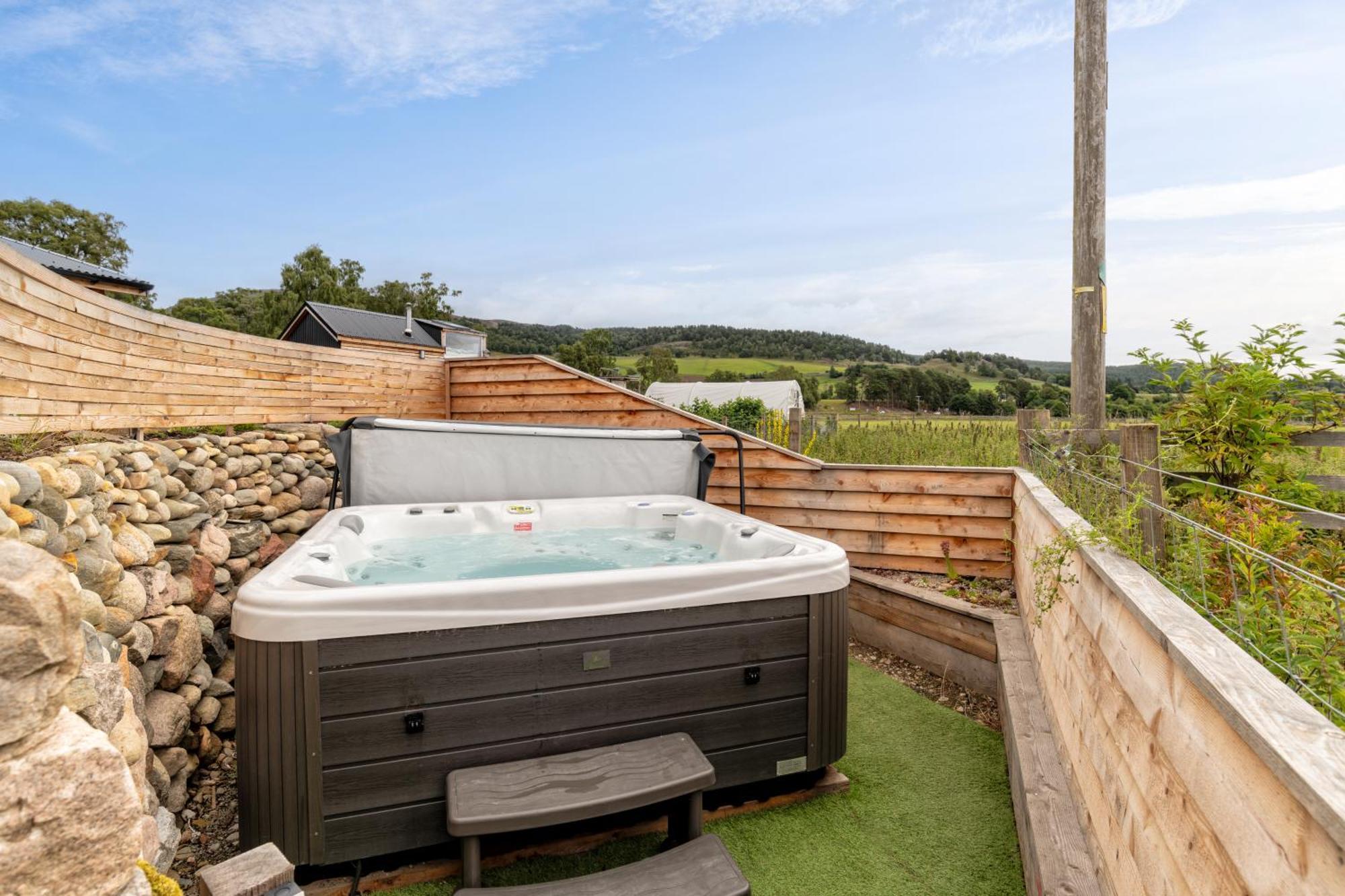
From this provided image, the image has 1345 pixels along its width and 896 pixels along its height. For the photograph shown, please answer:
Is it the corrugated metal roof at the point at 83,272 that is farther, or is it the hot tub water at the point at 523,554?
the corrugated metal roof at the point at 83,272

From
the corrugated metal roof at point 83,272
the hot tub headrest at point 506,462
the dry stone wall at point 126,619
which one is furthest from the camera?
the corrugated metal roof at point 83,272

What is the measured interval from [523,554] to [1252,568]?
2.71 meters

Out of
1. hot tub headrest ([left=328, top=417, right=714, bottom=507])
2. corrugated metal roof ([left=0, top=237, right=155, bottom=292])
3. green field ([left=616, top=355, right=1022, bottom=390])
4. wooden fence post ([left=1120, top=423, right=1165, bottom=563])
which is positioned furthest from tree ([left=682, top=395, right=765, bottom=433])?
green field ([left=616, top=355, right=1022, bottom=390])

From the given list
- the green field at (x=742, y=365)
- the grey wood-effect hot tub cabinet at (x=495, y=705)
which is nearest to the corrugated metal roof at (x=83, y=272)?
the grey wood-effect hot tub cabinet at (x=495, y=705)

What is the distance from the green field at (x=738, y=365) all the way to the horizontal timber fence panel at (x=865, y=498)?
20.1 m

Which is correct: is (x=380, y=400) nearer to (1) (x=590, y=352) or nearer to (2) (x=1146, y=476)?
(2) (x=1146, y=476)

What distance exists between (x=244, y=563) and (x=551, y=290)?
1555cm

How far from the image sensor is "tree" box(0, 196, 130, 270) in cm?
2170

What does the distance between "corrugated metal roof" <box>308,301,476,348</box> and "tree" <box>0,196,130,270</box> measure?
10.8 m

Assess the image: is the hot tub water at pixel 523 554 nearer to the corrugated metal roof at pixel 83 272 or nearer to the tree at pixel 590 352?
the corrugated metal roof at pixel 83 272

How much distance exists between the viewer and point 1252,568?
1133 mm

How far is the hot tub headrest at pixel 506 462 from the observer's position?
11.3 feet

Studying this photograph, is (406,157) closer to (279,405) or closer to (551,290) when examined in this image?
(279,405)

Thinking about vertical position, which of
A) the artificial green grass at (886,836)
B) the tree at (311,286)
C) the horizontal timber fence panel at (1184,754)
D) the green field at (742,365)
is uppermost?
the tree at (311,286)
